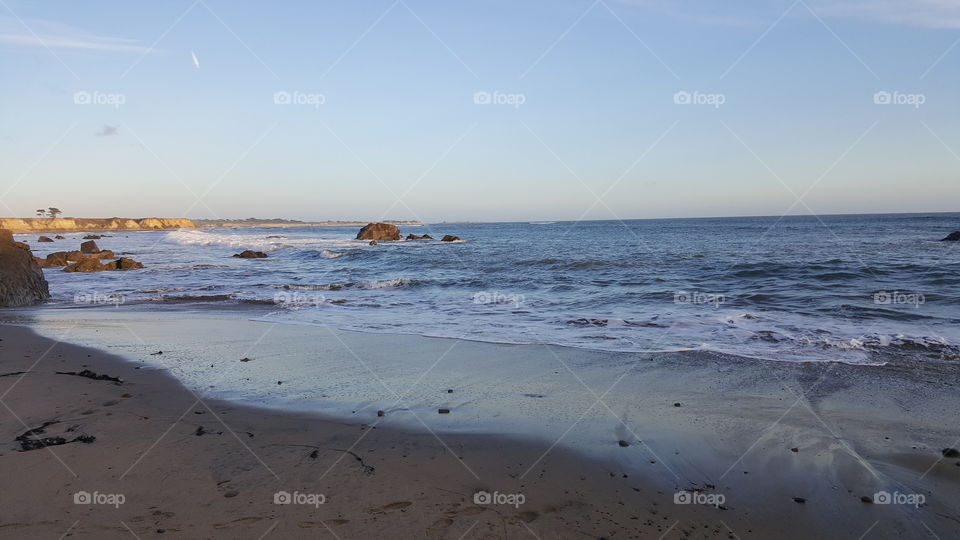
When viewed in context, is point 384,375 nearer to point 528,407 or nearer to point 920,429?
point 528,407

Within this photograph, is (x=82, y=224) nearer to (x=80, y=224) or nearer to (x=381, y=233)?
(x=80, y=224)

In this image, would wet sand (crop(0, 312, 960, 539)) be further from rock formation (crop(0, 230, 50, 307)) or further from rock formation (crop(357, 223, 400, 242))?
rock formation (crop(357, 223, 400, 242))

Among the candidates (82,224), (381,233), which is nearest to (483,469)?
(381,233)

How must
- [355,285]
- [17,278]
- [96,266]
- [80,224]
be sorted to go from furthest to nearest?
[80,224] < [96,266] < [355,285] < [17,278]

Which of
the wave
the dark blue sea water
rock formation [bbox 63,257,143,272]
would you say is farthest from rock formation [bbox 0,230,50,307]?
rock formation [bbox 63,257,143,272]

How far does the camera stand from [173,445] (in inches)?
185

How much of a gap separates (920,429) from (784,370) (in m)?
2.18

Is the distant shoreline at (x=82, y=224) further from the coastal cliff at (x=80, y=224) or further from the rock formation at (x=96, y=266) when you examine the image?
the rock formation at (x=96, y=266)

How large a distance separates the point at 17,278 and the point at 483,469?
1579cm

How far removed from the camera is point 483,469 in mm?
4355

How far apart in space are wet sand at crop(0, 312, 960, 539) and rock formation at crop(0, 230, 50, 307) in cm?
1004

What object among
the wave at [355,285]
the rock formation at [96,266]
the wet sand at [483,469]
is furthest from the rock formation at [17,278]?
the wet sand at [483,469]

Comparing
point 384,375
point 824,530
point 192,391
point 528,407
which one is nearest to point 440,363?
point 384,375

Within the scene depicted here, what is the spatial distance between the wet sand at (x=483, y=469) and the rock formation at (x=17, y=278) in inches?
395
